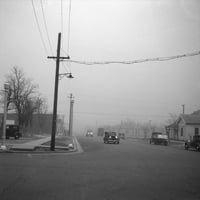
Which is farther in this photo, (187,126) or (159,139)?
(187,126)

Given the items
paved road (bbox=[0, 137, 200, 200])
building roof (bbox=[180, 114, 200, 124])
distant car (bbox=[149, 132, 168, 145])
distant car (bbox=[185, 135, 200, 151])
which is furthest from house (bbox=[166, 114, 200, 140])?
paved road (bbox=[0, 137, 200, 200])

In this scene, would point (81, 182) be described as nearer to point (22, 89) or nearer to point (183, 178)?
point (183, 178)

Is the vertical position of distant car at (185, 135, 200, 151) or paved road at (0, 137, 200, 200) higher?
distant car at (185, 135, 200, 151)

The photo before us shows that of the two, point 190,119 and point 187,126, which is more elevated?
point 190,119

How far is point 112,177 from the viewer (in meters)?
12.0

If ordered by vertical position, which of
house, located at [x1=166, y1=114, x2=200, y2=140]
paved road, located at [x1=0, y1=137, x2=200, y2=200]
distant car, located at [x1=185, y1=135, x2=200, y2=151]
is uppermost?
house, located at [x1=166, y1=114, x2=200, y2=140]

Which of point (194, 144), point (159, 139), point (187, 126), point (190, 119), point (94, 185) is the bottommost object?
point (94, 185)

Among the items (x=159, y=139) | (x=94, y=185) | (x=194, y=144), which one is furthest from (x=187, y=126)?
(x=94, y=185)

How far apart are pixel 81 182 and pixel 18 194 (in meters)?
2.73

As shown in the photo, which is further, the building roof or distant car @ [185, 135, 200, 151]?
the building roof

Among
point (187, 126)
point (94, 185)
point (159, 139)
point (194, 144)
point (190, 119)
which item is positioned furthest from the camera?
Result: point (190, 119)

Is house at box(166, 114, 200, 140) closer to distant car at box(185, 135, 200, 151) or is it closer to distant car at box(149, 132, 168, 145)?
distant car at box(149, 132, 168, 145)

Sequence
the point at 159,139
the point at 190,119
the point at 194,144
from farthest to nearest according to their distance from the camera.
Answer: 1. the point at 190,119
2. the point at 159,139
3. the point at 194,144

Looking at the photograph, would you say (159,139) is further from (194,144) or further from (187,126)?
(187,126)
